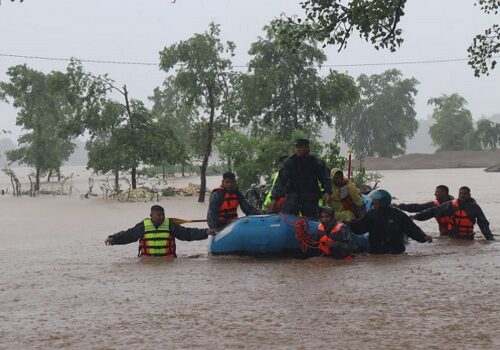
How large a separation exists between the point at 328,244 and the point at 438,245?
2.70 m

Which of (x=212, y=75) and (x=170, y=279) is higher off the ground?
(x=212, y=75)

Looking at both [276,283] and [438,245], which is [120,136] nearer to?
[438,245]

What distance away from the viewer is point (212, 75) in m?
32.6

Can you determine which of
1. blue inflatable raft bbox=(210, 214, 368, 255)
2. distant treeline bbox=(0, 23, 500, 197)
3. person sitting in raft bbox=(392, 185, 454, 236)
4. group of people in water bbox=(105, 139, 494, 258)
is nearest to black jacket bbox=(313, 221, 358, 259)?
group of people in water bbox=(105, 139, 494, 258)

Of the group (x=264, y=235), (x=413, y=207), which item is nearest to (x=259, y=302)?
(x=264, y=235)

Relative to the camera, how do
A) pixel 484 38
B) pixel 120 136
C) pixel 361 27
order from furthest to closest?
1. pixel 120 136
2. pixel 484 38
3. pixel 361 27

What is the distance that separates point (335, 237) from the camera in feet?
30.2

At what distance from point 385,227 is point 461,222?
8.16ft

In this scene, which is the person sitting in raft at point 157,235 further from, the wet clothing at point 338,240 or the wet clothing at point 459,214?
the wet clothing at point 459,214

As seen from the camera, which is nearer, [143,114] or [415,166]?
[143,114]

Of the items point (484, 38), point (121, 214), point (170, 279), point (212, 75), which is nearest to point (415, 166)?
point (212, 75)

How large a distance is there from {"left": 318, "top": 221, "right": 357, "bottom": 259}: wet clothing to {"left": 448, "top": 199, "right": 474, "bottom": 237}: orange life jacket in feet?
10.00

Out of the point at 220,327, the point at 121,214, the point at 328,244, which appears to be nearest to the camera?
the point at 220,327

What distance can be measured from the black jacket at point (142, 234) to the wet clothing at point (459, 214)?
3663 mm
